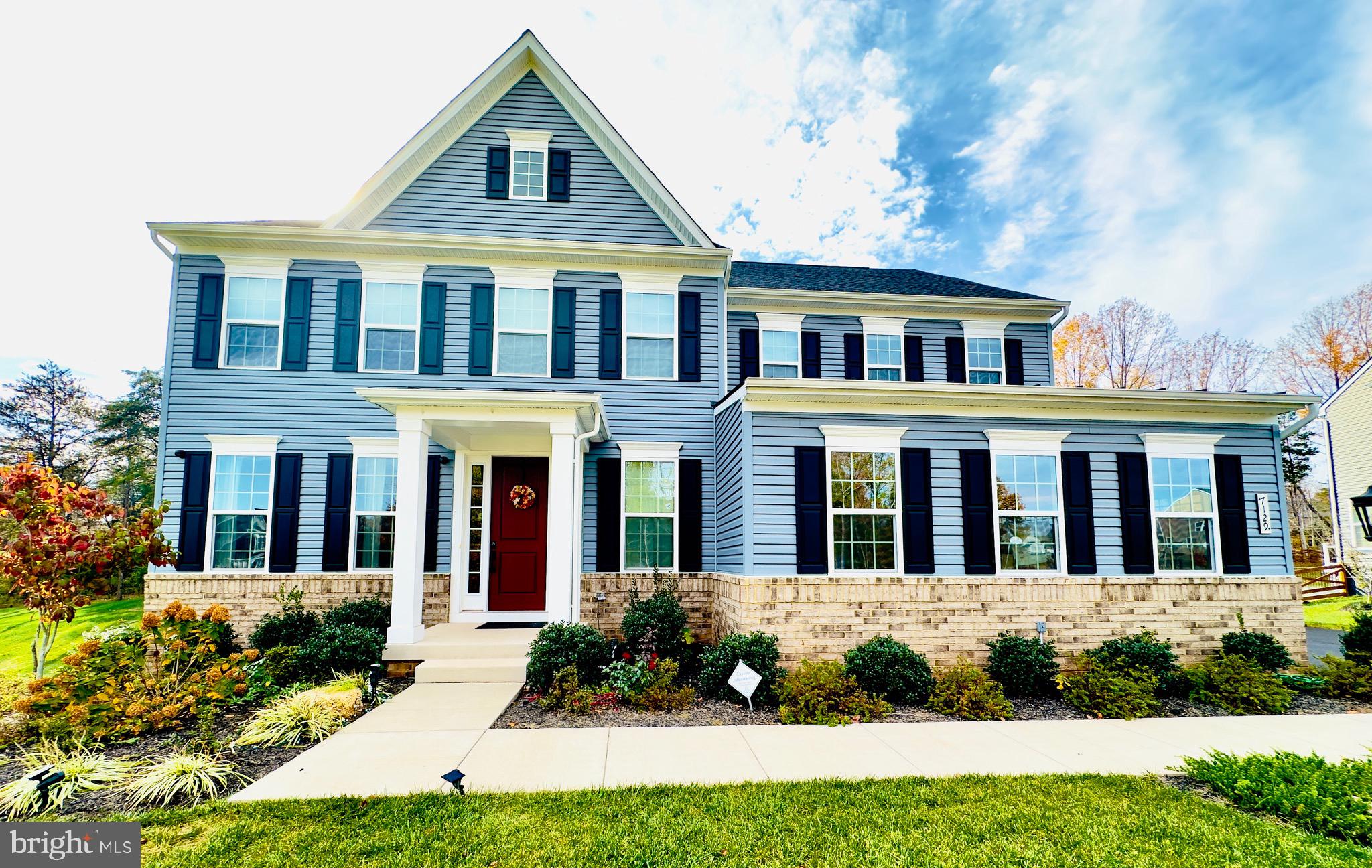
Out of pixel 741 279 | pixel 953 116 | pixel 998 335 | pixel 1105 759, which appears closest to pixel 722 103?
pixel 741 279

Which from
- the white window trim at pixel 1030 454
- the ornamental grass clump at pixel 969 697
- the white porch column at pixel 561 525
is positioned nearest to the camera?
the ornamental grass clump at pixel 969 697

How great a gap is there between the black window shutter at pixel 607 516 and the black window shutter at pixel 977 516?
5.02m

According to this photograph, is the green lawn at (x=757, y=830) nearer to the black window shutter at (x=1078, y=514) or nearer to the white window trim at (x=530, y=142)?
the black window shutter at (x=1078, y=514)

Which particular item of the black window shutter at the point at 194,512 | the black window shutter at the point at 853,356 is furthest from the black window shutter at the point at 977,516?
the black window shutter at the point at 194,512

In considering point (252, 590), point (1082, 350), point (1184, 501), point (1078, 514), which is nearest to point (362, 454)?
point (252, 590)

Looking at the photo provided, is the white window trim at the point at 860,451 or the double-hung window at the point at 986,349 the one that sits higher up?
the double-hung window at the point at 986,349

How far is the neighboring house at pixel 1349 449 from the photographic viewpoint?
1830 centimetres

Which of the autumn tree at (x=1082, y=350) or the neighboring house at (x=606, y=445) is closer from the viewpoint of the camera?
the neighboring house at (x=606, y=445)

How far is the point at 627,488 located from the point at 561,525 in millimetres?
1983

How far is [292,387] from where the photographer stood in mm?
10023

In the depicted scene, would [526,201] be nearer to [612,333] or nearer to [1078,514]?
[612,333]

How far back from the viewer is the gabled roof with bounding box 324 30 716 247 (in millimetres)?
10289

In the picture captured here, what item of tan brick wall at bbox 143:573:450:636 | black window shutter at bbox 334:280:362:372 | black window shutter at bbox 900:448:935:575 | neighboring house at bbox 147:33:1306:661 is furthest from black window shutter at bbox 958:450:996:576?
black window shutter at bbox 334:280:362:372

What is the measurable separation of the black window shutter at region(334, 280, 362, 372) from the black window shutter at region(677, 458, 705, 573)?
5511 mm
